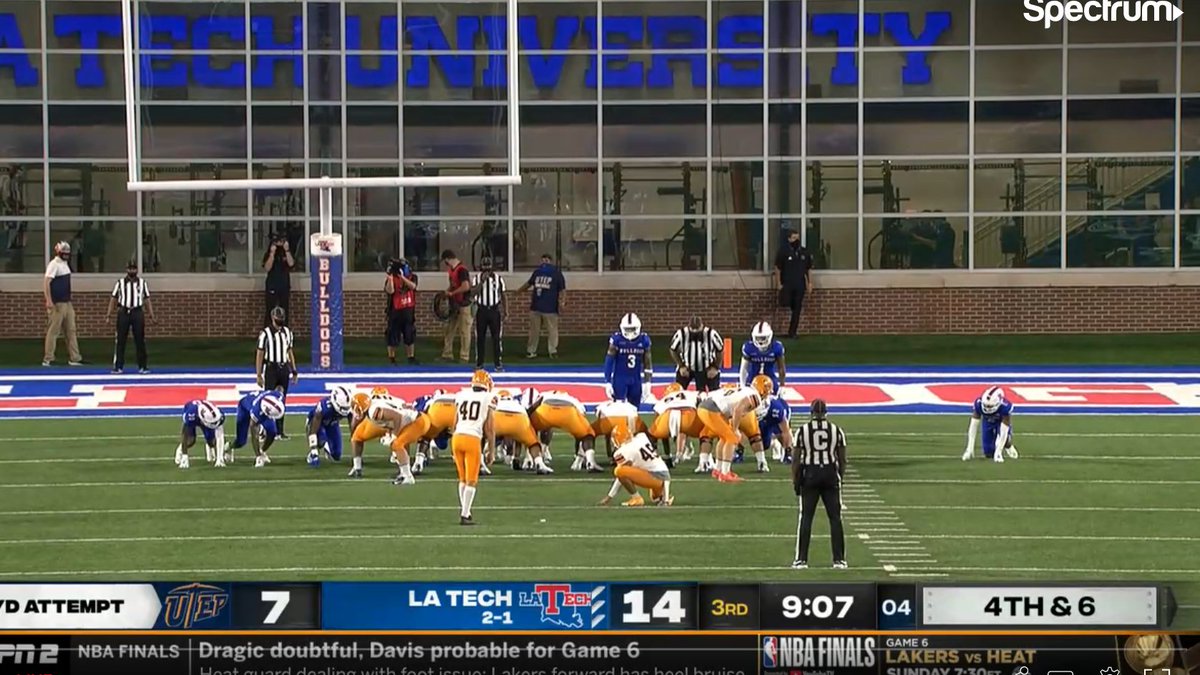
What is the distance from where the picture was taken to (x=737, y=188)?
3328cm

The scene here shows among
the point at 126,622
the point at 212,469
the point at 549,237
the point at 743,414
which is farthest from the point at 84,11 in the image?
the point at 126,622

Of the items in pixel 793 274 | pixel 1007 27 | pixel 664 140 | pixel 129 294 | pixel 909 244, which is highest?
pixel 1007 27

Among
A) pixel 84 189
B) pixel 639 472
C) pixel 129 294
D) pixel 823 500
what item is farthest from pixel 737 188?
pixel 823 500

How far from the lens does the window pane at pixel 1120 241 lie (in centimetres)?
3325

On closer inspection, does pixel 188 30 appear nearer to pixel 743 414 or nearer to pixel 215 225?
pixel 215 225

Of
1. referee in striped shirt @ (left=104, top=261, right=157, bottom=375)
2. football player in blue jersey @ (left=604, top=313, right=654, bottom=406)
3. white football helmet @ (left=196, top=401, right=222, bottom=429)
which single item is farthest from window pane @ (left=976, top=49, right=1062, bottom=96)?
white football helmet @ (left=196, top=401, right=222, bottom=429)

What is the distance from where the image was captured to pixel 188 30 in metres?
32.0

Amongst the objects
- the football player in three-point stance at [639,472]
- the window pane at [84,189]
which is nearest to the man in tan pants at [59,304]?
the window pane at [84,189]

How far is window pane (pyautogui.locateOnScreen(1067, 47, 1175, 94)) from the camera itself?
33.0 metres

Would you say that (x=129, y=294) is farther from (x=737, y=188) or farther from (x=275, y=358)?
(x=737, y=188)

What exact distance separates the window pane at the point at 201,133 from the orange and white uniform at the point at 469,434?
15533 millimetres

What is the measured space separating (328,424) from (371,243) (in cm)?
1208

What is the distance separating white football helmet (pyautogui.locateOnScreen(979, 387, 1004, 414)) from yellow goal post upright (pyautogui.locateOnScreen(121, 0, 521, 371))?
7552 millimetres

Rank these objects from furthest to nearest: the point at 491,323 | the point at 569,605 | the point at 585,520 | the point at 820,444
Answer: the point at 491,323 < the point at 585,520 < the point at 820,444 < the point at 569,605
